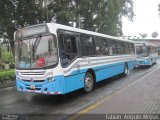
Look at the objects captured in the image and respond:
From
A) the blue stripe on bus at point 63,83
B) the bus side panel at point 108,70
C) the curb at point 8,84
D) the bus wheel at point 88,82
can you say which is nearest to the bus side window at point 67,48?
the blue stripe on bus at point 63,83

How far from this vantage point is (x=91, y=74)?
11.4 m

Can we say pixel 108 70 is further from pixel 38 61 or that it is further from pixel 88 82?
pixel 38 61

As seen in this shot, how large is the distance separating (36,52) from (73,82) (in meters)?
1.87

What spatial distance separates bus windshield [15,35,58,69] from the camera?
341 inches

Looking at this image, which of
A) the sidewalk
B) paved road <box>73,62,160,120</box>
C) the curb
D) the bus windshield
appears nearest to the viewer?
paved road <box>73,62,160,120</box>

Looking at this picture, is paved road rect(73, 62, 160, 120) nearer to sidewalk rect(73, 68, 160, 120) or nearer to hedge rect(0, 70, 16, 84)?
sidewalk rect(73, 68, 160, 120)

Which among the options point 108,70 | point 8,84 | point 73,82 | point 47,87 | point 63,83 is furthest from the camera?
point 8,84

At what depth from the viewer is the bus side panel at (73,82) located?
8.98 m

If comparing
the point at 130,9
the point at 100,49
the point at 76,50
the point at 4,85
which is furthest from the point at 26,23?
the point at 130,9

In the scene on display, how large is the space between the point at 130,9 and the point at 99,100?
29.2 metres

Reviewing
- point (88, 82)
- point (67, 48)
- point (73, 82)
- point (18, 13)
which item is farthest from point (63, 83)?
point (18, 13)

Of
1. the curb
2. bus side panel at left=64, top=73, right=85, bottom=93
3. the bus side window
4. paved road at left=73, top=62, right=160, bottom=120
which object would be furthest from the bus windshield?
the curb

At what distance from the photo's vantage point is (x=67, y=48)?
936 cm

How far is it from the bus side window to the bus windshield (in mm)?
366
